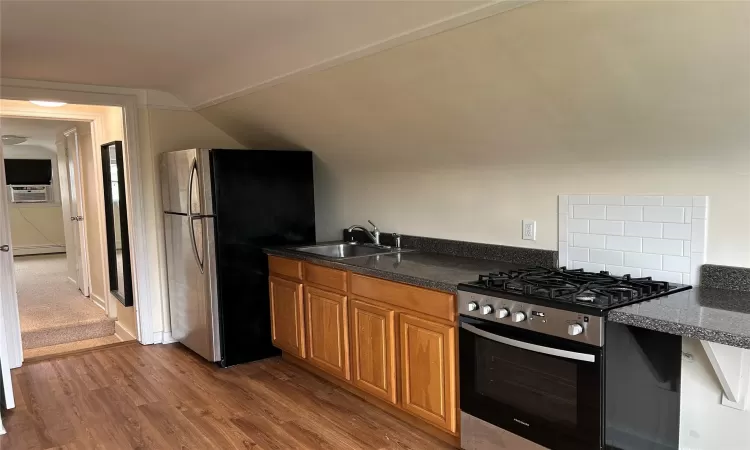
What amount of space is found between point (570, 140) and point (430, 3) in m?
0.93

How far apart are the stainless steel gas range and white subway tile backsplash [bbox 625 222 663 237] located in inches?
8.7

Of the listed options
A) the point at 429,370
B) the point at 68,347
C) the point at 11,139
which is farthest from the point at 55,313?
the point at 11,139

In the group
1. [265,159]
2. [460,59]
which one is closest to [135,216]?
[265,159]

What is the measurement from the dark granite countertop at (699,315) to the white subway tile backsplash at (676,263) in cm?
14

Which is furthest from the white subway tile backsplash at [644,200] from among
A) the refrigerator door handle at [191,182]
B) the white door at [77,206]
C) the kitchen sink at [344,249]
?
the white door at [77,206]

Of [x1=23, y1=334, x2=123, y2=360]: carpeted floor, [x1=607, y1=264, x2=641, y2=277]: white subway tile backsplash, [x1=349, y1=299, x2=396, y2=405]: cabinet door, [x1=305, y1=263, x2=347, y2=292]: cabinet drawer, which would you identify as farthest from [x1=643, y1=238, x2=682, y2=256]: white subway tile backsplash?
[x1=23, y1=334, x2=123, y2=360]: carpeted floor

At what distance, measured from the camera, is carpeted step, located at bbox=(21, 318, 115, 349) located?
4.62 meters

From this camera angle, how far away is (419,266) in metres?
3.06

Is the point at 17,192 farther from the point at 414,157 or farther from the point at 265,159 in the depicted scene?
the point at 414,157

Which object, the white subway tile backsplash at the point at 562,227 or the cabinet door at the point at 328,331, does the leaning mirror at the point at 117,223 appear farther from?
the white subway tile backsplash at the point at 562,227

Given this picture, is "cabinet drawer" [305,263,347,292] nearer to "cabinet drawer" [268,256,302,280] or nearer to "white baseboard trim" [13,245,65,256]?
"cabinet drawer" [268,256,302,280]

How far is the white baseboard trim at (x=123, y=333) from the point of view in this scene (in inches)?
185

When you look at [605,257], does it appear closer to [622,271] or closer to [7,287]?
[622,271]

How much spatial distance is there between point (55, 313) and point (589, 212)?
497 centimetres
